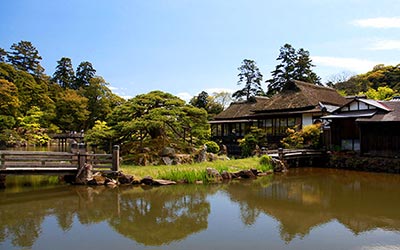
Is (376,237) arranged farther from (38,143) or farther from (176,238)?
(38,143)

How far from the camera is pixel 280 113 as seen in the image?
993 inches

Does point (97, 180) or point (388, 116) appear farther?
point (388, 116)

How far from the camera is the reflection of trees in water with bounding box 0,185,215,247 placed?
24.4 feet

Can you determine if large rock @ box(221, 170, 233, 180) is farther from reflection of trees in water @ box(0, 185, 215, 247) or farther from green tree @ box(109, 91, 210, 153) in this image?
green tree @ box(109, 91, 210, 153)

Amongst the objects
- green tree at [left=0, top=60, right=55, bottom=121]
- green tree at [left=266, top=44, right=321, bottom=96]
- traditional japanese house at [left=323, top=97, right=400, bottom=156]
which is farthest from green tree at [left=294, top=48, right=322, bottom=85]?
green tree at [left=0, top=60, right=55, bottom=121]

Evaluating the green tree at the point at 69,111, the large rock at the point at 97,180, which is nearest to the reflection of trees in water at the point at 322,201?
the large rock at the point at 97,180

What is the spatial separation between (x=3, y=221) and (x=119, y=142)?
9246 millimetres

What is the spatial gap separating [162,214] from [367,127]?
564 inches

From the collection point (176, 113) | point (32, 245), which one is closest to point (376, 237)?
point (32, 245)

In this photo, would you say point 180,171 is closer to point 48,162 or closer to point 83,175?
point 83,175

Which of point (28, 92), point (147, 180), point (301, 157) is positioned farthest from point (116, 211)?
point (28, 92)

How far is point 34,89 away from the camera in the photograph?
4078 centimetres

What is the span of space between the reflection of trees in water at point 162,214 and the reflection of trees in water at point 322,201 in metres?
1.27

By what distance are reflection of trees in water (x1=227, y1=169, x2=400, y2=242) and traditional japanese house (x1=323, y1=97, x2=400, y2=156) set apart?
7.65ft
